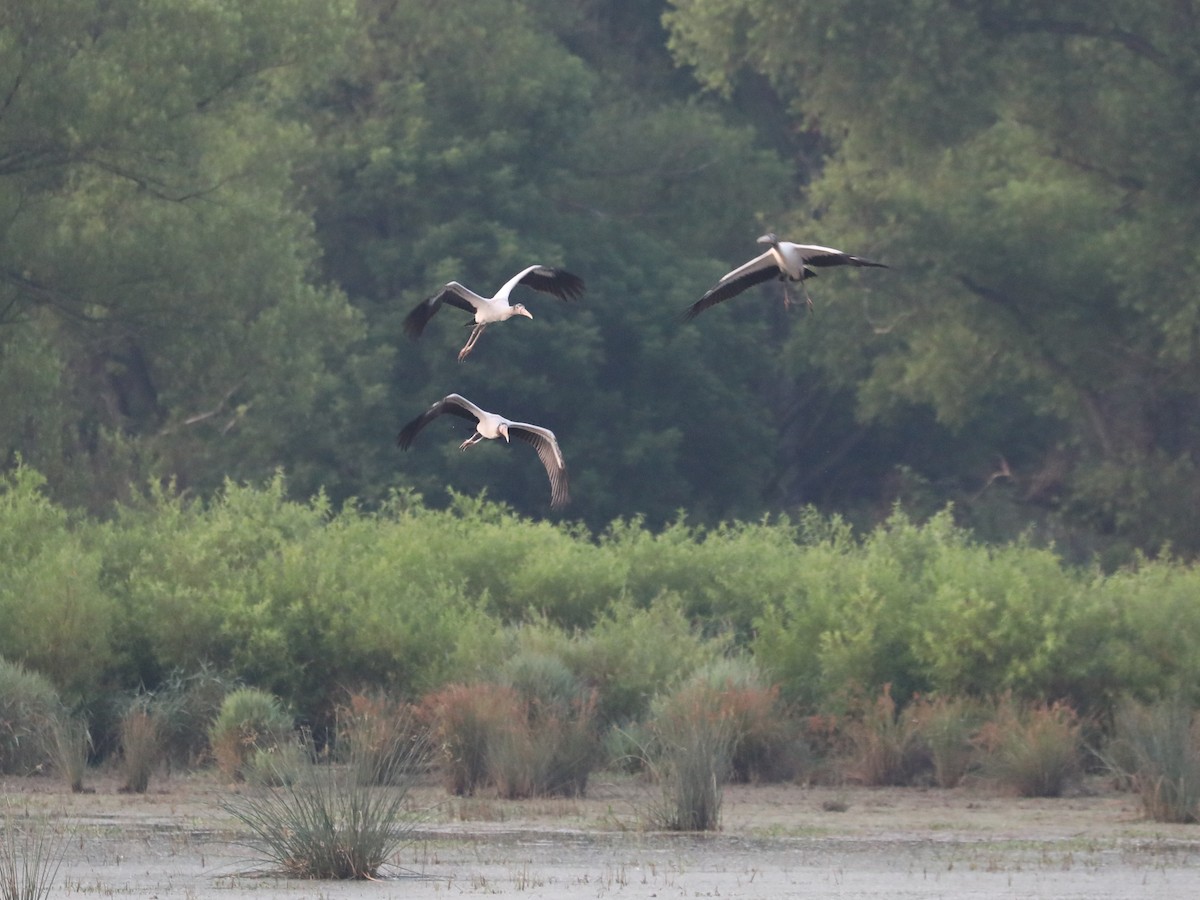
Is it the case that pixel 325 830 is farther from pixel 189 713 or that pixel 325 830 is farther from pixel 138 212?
pixel 138 212

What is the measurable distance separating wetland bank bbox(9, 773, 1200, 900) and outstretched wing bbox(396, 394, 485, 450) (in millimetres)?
2496

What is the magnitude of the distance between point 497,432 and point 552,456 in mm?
1026

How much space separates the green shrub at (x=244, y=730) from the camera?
18109 millimetres

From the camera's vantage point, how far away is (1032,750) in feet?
59.9

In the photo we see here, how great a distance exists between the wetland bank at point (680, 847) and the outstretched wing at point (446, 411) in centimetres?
250

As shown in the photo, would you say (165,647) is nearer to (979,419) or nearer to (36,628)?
(36,628)

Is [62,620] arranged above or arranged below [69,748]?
above

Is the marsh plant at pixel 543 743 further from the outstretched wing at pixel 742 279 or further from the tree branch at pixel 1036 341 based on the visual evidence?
the tree branch at pixel 1036 341

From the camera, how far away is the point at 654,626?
20531 millimetres

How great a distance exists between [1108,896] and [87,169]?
1929 centimetres

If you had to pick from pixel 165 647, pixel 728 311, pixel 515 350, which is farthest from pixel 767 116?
pixel 165 647

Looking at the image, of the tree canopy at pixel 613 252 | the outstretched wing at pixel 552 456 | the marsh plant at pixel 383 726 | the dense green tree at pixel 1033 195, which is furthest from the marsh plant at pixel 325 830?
the dense green tree at pixel 1033 195

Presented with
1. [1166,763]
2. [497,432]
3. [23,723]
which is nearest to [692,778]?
[497,432]

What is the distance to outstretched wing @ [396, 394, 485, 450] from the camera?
13.6m
